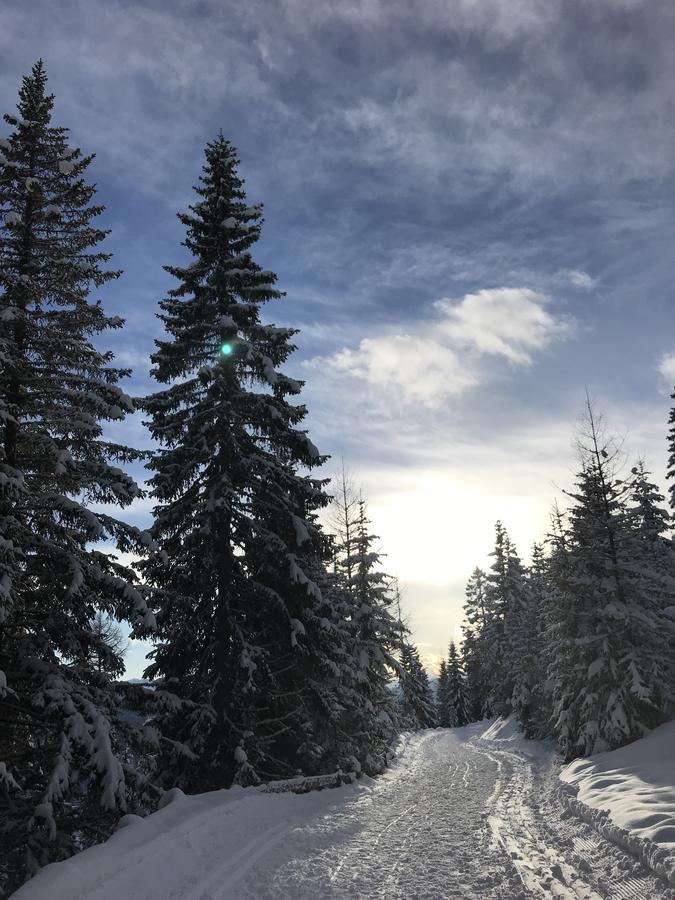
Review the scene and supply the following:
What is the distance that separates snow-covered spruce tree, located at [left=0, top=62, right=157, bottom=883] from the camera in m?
8.42

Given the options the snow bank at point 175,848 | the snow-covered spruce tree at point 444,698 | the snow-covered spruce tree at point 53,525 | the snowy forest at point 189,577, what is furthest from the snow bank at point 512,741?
the snow-covered spruce tree at point 444,698

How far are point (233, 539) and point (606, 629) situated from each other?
13565 mm

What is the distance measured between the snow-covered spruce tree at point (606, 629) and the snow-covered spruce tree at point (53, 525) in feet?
50.5

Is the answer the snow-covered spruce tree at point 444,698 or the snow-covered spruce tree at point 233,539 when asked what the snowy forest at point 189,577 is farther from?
the snow-covered spruce tree at point 444,698

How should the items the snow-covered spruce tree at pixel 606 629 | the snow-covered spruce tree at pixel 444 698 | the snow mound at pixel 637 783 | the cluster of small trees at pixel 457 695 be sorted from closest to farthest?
1. the snow mound at pixel 637 783
2. the snow-covered spruce tree at pixel 606 629
3. the cluster of small trees at pixel 457 695
4. the snow-covered spruce tree at pixel 444 698

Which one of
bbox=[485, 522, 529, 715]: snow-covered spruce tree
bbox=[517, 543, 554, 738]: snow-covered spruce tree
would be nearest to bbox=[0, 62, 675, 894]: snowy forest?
bbox=[517, 543, 554, 738]: snow-covered spruce tree

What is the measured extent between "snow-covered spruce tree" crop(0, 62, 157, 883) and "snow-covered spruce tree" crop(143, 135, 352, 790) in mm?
3044

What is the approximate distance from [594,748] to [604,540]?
709 cm

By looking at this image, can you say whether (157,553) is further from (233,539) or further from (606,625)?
(606,625)

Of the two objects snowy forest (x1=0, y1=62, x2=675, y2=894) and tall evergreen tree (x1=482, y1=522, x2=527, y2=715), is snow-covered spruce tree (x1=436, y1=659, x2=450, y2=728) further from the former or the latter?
snowy forest (x1=0, y1=62, x2=675, y2=894)

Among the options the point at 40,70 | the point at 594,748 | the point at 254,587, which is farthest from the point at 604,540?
the point at 40,70

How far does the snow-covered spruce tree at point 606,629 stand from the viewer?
1798 centimetres

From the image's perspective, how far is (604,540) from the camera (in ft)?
67.7

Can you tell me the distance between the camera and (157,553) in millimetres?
10906
